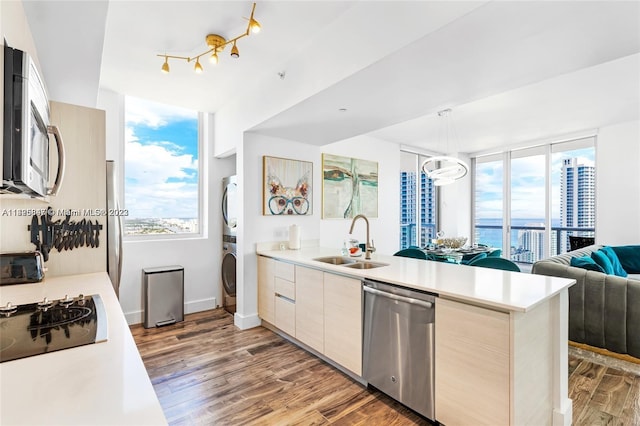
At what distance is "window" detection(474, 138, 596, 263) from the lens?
17.4 ft

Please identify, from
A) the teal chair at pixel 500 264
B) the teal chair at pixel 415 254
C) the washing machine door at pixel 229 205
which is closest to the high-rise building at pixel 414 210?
the teal chair at pixel 415 254

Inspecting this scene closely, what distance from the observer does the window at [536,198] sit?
531 cm

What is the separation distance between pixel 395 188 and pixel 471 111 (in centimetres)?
187

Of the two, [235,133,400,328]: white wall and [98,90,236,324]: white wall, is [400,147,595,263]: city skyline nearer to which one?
[235,133,400,328]: white wall

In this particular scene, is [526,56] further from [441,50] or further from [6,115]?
[6,115]

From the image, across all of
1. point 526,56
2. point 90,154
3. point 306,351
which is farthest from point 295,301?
point 526,56

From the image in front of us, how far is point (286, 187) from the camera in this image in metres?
3.71

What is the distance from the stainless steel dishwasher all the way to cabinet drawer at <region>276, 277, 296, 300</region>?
0.94 meters

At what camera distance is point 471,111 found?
13.6 ft

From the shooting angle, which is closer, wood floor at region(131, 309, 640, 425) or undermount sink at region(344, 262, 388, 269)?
wood floor at region(131, 309, 640, 425)

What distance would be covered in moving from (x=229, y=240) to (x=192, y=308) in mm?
1003

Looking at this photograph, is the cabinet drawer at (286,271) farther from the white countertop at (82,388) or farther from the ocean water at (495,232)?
the ocean water at (495,232)

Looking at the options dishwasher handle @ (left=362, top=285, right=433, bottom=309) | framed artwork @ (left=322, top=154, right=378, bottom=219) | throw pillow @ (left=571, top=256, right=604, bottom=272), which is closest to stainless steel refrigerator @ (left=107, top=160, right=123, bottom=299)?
Result: dishwasher handle @ (left=362, top=285, right=433, bottom=309)

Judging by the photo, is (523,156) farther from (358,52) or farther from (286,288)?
(286,288)
